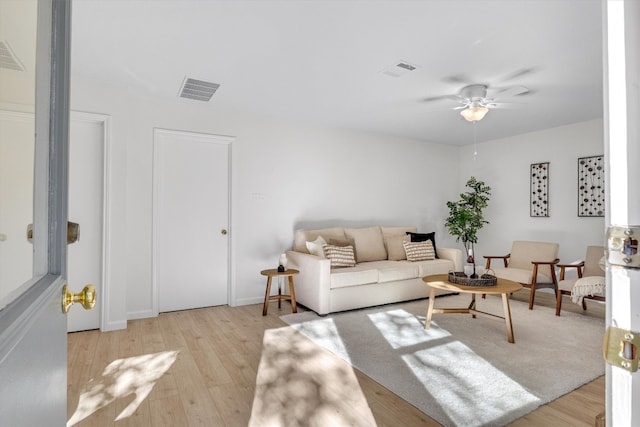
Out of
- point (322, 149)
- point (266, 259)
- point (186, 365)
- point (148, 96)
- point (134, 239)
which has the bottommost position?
point (186, 365)

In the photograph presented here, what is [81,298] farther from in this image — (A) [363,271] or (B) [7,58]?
(A) [363,271]

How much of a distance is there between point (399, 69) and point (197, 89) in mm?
2040

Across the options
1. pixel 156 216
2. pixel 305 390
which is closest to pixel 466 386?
pixel 305 390

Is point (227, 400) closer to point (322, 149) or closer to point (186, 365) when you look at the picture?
point (186, 365)

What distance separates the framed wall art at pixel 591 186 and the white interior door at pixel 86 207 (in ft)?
19.6

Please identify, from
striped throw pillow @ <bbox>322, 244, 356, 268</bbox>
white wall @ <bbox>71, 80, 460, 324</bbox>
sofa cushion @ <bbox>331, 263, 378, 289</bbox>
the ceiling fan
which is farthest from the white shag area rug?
the ceiling fan

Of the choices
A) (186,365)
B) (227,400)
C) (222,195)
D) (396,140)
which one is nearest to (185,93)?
(222,195)

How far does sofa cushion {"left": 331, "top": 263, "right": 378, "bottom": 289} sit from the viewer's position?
3845mm

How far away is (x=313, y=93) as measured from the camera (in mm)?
3674

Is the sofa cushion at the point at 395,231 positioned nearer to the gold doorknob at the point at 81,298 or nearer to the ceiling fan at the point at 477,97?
the ceiling fan at the point at 477,97

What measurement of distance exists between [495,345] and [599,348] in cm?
83

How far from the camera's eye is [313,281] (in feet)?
12.7

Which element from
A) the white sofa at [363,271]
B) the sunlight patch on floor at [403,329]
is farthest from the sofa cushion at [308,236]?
the sunlight patch on floor at [403,329]

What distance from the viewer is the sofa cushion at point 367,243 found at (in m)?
4.72
